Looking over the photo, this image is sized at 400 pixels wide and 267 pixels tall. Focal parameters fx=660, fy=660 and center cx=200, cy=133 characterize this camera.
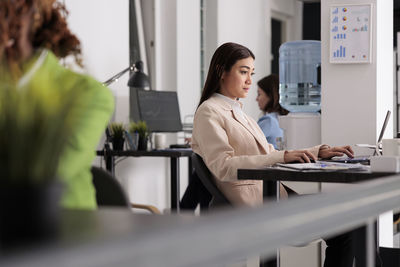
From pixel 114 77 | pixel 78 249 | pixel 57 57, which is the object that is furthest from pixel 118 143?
pixel 78 249

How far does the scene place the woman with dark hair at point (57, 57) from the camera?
113cm

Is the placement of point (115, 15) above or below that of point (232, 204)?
above

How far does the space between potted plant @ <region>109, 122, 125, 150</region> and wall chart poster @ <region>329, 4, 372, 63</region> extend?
5.98 ft

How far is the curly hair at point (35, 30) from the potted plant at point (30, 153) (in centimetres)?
48

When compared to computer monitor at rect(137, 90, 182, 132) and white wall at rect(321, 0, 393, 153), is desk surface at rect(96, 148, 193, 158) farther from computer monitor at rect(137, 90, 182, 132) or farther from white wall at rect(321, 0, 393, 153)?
white wall at rect(321, 0, 393, 153)

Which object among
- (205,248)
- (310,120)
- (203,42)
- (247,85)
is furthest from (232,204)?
Answer: (203,42)

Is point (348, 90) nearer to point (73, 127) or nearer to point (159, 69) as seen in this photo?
point (159, 69)

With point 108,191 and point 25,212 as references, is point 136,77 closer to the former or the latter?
point 108,191

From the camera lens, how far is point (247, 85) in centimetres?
312

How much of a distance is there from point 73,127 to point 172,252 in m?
0.15

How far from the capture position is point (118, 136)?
201 inches

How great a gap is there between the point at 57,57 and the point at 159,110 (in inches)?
159

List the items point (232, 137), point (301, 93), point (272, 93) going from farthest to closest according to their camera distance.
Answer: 1. point (272, 93)
2. point (301, 93)
3. point (232, 137)

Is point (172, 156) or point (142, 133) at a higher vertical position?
point (142, 133)
